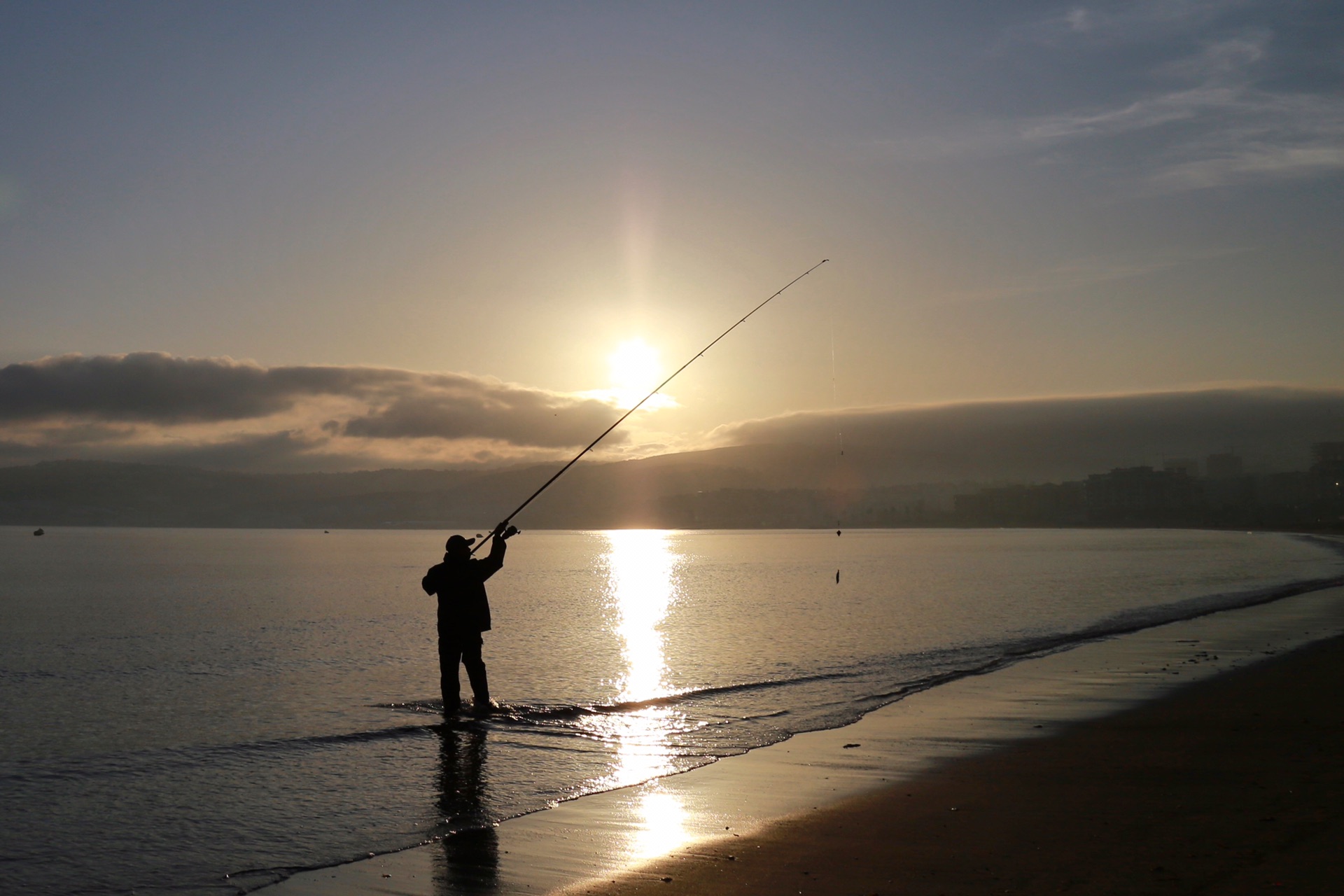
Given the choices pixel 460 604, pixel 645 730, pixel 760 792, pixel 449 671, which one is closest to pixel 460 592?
pixel 460 604

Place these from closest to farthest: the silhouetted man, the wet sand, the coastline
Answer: the wet sand < the coastline < the silhouetted man

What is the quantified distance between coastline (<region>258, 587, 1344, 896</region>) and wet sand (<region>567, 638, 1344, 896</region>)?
0.13 metres

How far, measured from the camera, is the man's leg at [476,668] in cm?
1389

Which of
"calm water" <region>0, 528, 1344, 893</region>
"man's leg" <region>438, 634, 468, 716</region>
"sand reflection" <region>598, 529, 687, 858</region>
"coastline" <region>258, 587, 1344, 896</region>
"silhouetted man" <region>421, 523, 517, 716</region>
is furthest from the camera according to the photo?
"man's leg" <region>438, 634, 468, 716</region>

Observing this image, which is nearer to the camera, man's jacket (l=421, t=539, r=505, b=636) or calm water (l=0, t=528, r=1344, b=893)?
calm water (l=0, t=528, r=1344, b=893)

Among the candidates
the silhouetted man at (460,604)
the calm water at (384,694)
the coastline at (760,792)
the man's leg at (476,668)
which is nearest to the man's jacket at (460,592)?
the silhouetted man at (460,604)

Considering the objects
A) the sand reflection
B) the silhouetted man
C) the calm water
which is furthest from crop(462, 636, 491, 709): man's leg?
the sand reflection

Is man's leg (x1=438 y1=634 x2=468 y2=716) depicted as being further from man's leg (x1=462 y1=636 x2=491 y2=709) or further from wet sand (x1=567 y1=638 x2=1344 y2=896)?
wet sand (x1=567 y1=638 x2=1344 y2=896)

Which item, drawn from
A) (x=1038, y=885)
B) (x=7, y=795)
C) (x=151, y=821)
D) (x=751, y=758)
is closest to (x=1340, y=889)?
(x=1038, y=885)

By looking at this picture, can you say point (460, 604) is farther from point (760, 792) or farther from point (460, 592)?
point (760, 792)

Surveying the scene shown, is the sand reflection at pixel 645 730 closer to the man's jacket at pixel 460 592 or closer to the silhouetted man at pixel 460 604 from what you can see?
the silhouetted man at pixel 460 604

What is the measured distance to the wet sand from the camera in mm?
6402

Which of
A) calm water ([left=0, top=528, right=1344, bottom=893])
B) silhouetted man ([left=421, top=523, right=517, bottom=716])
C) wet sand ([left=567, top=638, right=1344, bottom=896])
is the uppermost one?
silhouetted man ([left=421, top=523, right=517, bottom=716])

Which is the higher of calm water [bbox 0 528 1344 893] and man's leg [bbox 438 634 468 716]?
man's leg [bbox 438 634 468 716]
